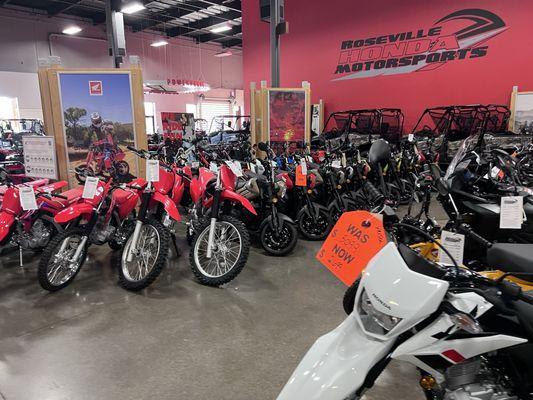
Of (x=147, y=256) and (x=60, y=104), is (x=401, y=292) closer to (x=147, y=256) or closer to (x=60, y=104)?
(x=147, y=256)

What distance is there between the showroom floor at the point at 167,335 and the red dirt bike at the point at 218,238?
0.52 feet

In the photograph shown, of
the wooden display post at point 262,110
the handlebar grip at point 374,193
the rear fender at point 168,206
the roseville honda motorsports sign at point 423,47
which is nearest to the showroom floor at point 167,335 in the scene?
the rear fender at point 168,206

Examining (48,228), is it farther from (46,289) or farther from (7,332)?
(7,332)

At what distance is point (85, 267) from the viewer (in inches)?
144

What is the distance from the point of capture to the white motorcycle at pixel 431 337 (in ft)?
3.53

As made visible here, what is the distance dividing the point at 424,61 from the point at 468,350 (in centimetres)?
899

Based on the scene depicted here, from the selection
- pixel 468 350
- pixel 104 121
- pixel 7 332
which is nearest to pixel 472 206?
pixel 468 350

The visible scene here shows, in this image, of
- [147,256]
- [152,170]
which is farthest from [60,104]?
[147,256]

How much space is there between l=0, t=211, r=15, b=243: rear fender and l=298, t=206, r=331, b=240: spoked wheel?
2.83m

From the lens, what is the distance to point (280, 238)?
396 centimetres

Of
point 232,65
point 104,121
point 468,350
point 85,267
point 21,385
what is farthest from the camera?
point 232,65

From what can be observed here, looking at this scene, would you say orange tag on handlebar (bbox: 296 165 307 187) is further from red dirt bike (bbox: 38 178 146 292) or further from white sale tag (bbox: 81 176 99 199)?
white sale tag (bbox: 81 176 99 199)

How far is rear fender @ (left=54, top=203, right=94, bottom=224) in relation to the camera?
10.0 ft

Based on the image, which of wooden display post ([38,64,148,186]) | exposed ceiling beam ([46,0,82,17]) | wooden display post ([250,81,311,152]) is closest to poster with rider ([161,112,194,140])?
wooden display post ([250,81,311,152])
